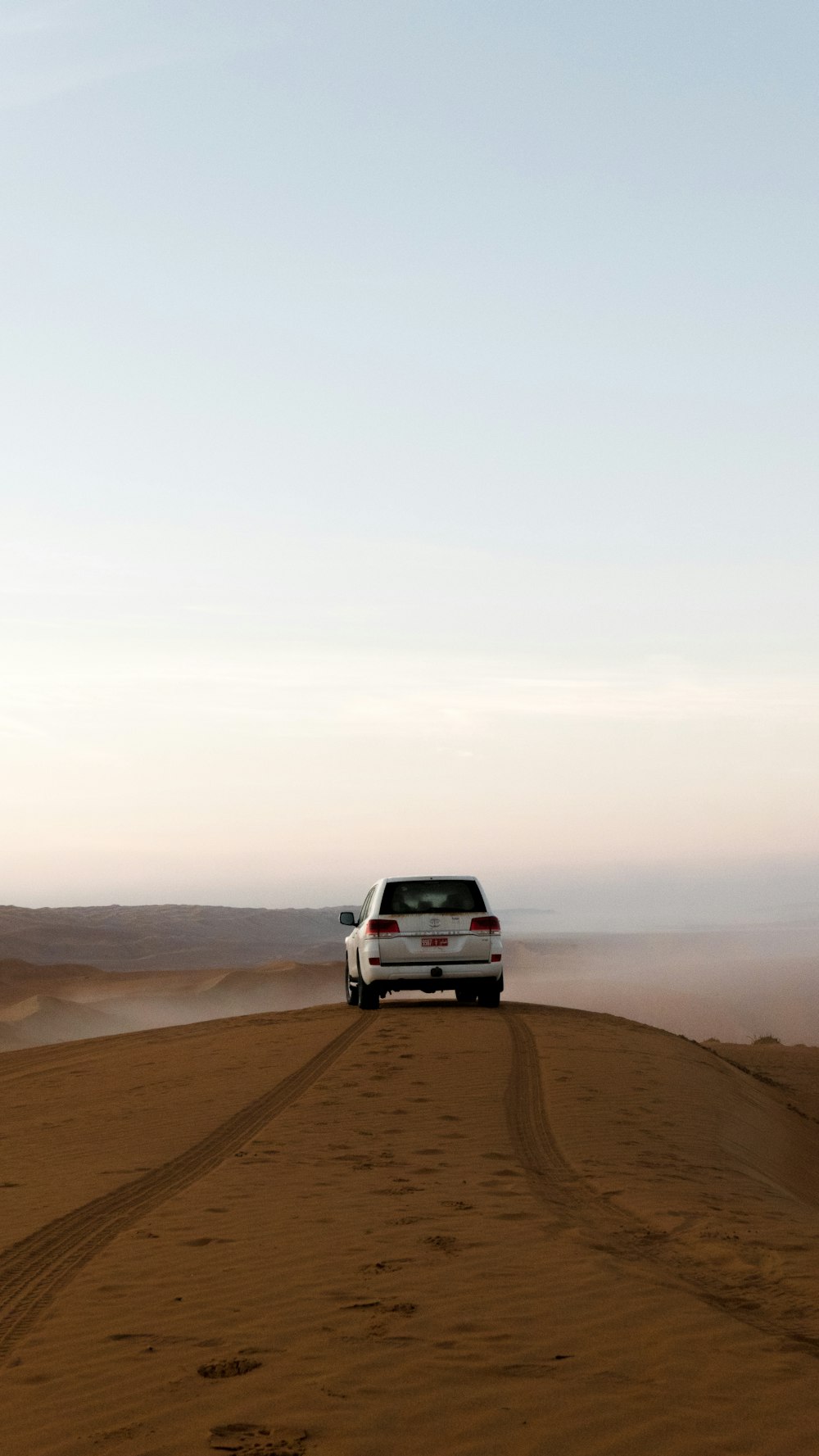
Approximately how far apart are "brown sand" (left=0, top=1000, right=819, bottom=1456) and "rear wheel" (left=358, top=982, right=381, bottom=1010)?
5.41 meters

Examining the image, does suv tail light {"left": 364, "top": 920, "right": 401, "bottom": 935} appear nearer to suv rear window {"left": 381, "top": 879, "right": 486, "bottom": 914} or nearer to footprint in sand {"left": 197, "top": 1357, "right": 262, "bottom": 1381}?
suv rear window {"left": 381, "top": 879, "right": 486, "bottom": 914}

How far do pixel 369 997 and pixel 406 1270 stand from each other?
1406 centimetres

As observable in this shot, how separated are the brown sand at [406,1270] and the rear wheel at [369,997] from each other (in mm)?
5408

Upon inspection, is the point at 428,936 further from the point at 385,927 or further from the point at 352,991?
the point at 352,991

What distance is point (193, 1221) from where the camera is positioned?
8281 millimetres

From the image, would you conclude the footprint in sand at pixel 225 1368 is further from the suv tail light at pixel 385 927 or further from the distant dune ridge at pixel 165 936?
the distant dune ridge at pixel 165 936

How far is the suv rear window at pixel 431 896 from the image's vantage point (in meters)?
19.6

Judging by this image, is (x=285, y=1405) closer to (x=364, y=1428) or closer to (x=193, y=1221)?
(x=364, y=1428)

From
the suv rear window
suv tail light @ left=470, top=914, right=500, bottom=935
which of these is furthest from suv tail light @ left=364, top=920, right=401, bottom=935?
suv tail light @ left=470, top=914, right=500, bottom=935

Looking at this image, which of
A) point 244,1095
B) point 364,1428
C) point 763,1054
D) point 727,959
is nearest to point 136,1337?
point 364,1428

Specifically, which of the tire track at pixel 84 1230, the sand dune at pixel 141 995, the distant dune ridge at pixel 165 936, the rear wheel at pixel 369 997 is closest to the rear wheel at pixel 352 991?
the rear wheel at pixel 369 997

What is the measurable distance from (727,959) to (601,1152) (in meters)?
119

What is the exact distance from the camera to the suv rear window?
64.2 ft

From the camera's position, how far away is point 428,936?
19297 millimetres
